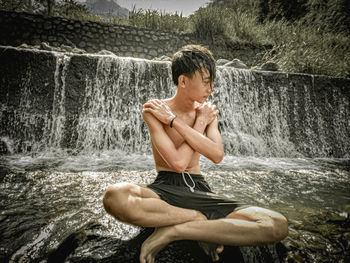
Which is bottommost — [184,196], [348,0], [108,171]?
[108,171]

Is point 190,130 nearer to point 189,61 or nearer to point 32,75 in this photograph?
point 189,61

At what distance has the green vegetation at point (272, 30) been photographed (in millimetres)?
6551

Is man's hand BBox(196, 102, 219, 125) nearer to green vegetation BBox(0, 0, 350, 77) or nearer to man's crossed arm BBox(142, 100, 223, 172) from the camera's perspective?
man's crossed arm BBox(142, 100, 223, 172)

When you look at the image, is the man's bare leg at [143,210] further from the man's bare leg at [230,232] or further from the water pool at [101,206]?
the water pool at [101,206]

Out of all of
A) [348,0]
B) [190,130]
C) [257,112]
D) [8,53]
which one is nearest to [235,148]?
[257,112]

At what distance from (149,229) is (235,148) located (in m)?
3.37

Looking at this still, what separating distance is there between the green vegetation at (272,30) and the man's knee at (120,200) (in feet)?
22.7

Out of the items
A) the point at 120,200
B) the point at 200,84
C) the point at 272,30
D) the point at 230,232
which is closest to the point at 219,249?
the point at 230,232

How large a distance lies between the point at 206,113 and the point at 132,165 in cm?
181

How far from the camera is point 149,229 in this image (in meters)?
1.36

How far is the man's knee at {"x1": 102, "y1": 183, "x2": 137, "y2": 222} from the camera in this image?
3.60ft

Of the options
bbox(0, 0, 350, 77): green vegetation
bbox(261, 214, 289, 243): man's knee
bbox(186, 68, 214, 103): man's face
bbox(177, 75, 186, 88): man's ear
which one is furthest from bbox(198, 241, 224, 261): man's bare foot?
bbox(0, 0, 350, 77): green vegetation

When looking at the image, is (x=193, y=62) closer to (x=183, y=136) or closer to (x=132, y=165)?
(x=183, y=136)

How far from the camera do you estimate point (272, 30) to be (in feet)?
31.9
